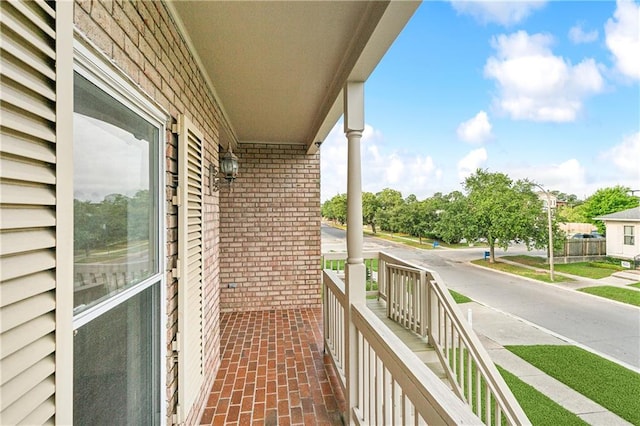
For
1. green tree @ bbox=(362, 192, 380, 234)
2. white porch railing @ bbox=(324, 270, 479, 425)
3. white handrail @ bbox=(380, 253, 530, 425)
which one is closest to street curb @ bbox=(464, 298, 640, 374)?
white handrail @ bbox=(380, 253, 530, 425)

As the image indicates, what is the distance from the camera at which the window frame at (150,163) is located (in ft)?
3.11

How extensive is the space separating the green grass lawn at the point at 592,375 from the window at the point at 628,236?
1411 millimetres

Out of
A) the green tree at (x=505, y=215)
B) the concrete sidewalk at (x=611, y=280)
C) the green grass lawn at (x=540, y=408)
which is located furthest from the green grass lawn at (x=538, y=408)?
the green tree at (x=505, y=215)

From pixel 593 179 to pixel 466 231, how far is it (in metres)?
2.90

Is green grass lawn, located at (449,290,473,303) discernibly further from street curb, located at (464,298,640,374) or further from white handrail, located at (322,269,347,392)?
white handrail, located at (322,269,347,392)

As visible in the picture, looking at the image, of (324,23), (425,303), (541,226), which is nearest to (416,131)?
(541,226)

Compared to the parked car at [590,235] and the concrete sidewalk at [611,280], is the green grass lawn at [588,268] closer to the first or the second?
the concrete sidewalk at [611,280]

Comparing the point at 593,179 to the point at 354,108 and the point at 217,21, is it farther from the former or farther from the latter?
the point at 217,21

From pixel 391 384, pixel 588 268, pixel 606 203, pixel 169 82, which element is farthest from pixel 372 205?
pixel 169 82

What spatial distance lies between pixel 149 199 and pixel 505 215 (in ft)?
22.9

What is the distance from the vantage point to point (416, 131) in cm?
683

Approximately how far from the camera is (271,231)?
4.70 metres

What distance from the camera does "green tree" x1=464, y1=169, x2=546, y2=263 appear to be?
6.09 m

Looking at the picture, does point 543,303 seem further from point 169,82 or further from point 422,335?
point 169,82
